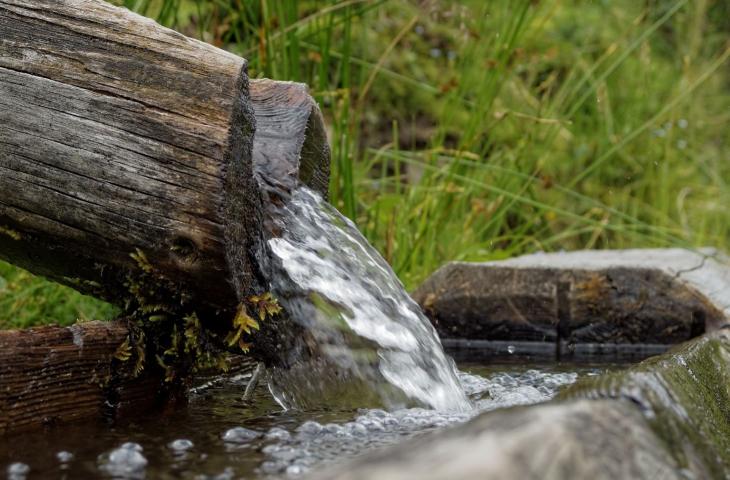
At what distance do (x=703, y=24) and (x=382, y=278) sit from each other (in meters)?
6.00

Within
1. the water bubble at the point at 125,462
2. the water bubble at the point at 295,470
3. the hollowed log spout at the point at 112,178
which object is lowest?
the water bubble at the point at 125,462

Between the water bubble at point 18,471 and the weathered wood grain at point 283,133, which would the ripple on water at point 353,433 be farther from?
the weathered wood grain at point 283,133

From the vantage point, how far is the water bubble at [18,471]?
1.47 m

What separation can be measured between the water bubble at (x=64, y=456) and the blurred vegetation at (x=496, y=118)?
110cm

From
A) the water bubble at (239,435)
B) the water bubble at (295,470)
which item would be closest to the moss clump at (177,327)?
the water bubble at (239,435)

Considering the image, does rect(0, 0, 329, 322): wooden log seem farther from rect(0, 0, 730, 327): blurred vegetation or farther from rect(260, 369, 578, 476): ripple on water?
rect(0, 0, 730, 327): blurred vegetation

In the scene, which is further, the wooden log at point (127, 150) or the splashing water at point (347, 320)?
the splashing water at point (347, 320)

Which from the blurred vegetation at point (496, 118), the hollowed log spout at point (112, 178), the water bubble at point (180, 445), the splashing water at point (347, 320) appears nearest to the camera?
the water bubble at point (180, 445)

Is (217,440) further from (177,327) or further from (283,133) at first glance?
(283,133)

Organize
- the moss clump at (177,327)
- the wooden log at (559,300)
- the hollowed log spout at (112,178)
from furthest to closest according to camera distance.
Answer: the wooden log at (559,300)
the moss clump at (177,327)
the hollowed log spout at (112,178)

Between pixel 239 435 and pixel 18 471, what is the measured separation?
0.38m

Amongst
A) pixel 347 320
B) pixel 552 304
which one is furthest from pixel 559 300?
pixel 347 320

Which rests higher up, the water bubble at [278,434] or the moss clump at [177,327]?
the moss clump at [177,327]

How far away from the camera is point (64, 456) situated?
62.6 inches
